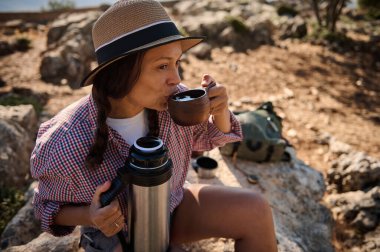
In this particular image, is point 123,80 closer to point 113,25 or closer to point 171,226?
point 113,25

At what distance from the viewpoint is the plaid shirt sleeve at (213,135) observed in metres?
2.24

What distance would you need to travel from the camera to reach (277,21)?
12.9 metres

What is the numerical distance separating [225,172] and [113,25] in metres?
2.31

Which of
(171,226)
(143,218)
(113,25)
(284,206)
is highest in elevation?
(113,25)

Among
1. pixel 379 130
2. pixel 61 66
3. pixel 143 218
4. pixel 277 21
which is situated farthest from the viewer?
pixel 277 21

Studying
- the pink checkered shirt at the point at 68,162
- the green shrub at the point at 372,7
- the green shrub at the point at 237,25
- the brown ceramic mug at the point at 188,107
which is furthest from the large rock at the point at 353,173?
the green shrub at the point at 372,7

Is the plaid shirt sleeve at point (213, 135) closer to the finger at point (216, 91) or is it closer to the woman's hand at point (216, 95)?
the woman's hand at point (216, 95)

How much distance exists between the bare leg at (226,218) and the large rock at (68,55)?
6266 millimetres

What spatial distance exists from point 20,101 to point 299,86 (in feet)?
20.9

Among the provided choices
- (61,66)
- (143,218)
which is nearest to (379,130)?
(143,218)

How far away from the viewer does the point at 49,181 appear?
1.79 metres

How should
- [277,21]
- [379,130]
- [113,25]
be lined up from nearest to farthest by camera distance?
[113,25] < [379,130] < [277,21]

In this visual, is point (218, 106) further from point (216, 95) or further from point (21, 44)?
point (21, 44)

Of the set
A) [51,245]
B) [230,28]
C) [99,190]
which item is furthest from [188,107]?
[230,28]
